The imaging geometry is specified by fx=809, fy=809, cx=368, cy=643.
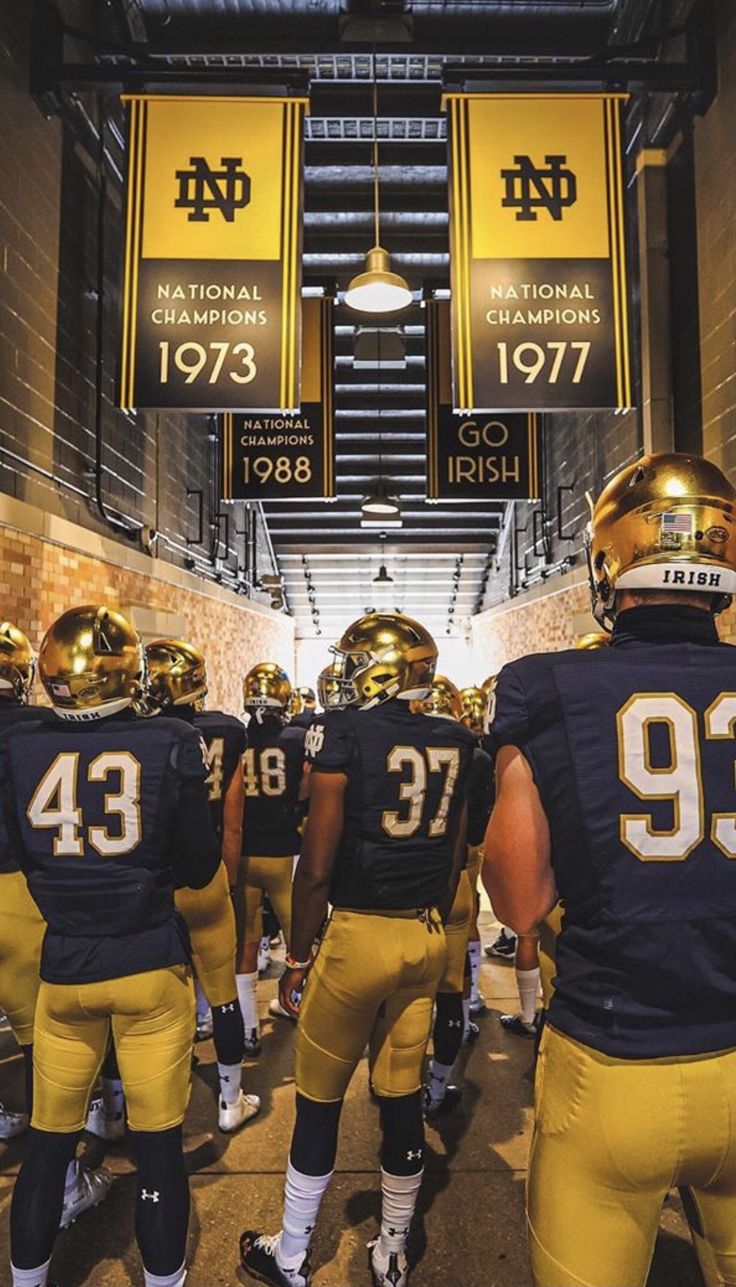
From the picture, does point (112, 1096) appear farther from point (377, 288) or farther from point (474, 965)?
point (377, 288)

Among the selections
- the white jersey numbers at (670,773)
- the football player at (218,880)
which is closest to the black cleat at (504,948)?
the football player at (218,880)

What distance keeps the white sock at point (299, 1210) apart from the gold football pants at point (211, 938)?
1080mm

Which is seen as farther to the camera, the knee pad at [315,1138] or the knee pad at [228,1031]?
the knee pad at [228,1031]

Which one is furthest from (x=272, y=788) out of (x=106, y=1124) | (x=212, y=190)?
(x=212, y=190)

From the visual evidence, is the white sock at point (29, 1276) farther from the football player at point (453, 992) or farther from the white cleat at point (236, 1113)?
the football player at point (453, 992)

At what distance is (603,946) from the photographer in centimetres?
152

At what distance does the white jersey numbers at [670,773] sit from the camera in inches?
60.2

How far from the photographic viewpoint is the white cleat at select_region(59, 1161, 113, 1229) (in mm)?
2900

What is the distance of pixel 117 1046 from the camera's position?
2400mm

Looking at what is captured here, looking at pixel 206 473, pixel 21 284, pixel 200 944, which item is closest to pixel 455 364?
pixel 21 284

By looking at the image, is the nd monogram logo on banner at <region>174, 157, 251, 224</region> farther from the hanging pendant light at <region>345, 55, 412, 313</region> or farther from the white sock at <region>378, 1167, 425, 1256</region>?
the white sock at <region>378, 1167, 425, 1256</region>

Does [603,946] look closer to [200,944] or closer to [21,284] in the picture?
[200,944]

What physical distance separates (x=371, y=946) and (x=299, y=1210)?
2.76ft

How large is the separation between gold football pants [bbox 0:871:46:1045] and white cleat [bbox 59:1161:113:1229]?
59 cm
